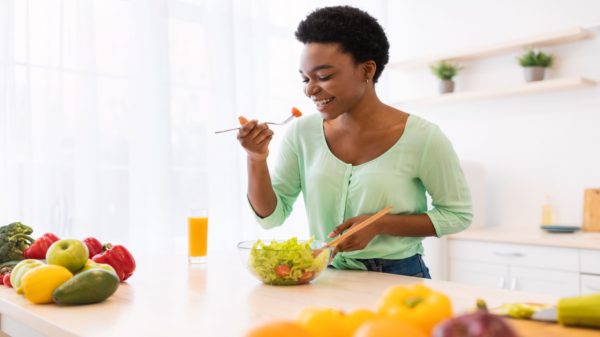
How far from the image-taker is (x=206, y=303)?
1.21m

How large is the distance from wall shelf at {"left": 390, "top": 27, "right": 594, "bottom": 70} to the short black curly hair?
205cm

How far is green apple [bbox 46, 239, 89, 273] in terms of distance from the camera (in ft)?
4.23

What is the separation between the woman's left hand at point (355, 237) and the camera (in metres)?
1.53

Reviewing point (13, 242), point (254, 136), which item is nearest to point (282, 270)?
point (254, 136)

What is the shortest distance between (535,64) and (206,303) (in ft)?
9.60

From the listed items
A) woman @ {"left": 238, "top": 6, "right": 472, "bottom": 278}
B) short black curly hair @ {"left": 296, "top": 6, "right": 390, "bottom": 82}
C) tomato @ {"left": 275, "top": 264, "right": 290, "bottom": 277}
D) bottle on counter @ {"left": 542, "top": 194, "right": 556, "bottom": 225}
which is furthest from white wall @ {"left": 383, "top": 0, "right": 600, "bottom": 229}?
tomato @ {"left": 275, "top": 264, "right": 290, "bottom": 277}

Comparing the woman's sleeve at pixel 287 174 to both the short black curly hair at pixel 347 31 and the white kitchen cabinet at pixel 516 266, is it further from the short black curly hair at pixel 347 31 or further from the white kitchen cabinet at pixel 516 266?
the white kitchen cabinet at pixel 516 266

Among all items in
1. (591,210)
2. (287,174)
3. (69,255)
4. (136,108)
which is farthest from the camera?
(591,210)

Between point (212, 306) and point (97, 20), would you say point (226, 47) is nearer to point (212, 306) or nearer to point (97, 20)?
point (97, 20)

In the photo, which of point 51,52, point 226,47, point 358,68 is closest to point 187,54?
point 226,47

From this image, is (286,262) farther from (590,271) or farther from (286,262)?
(590,271)

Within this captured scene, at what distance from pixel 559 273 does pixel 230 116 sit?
186cm

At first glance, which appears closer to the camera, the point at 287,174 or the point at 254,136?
the point at 254,136

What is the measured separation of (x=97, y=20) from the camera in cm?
273
